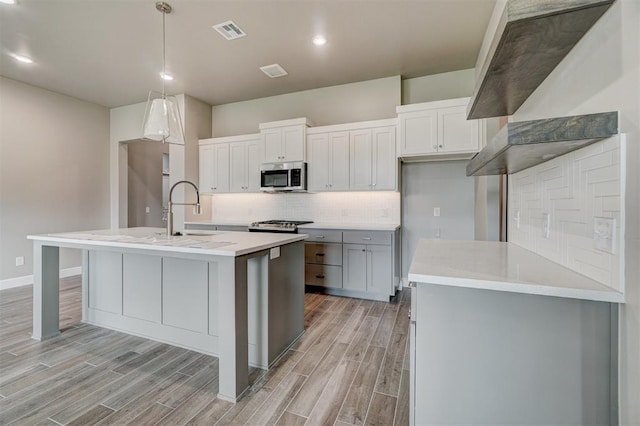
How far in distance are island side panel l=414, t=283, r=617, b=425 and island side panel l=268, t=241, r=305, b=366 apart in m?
1.24

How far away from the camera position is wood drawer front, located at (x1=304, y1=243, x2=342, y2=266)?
3.75 meters

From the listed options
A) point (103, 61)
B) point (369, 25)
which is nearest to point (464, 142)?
point (369, 25)

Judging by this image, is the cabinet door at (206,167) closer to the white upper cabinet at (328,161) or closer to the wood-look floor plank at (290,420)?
the white upper cabinet at (328,161)

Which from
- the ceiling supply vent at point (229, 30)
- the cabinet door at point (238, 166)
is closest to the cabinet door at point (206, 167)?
the cabinet door at point (238, 166)

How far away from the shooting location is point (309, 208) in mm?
4555

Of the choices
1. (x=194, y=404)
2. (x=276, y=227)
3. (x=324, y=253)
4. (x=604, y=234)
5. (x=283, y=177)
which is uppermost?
(x=283, y=177)

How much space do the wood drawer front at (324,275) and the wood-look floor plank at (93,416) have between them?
8.12ft

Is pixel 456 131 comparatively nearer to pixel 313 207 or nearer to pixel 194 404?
pixel 313 207

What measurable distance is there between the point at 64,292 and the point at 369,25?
496cm

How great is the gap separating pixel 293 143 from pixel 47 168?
3.77m

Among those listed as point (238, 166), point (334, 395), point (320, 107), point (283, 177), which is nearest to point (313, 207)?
point (283, 177)

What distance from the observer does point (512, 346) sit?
1.05 m

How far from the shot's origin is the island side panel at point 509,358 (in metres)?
0.97

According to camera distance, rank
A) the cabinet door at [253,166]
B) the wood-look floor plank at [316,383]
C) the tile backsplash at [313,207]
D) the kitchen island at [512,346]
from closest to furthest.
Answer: the kitchen island at [512,346] < the wood-look floor plank at [316,383] < the tile backsplash at [313,207] < the cabinet door at [253,166]
